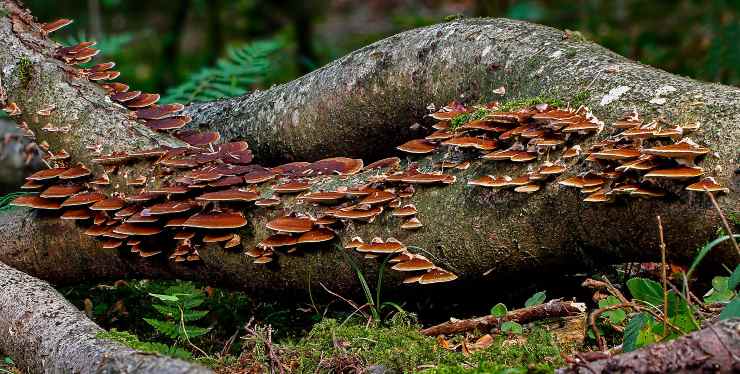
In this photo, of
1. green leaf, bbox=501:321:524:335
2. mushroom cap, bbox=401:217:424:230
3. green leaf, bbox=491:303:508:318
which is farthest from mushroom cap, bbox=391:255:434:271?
green leaf, bbox=501:321:524:335

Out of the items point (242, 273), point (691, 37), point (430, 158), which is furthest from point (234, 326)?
point (691, 37)

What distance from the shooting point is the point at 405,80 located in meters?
5.36

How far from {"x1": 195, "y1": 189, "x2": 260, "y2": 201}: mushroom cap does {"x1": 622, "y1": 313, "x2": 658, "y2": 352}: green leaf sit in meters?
2.21

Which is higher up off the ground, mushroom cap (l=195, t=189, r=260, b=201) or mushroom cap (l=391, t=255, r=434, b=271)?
mushroom cap (l=195, t=189, r=260, b=201)

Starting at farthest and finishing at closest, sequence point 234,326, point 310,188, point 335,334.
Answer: point 234,326
point 310,188
point 335,334

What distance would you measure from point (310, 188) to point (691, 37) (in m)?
14.1

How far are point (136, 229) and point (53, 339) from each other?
0.86m

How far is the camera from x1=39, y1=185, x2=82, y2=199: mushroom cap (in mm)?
4855

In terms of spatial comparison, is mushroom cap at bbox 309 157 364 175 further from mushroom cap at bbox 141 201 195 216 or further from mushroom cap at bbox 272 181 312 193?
mushroom cap at bbox 141 201 195 216

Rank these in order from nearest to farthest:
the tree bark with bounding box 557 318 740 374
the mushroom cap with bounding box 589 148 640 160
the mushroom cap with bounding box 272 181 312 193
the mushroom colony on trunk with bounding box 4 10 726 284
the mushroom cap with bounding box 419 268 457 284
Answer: the tree bark with bounding box 557 318 740 374
the mushroom cap with bounding box 589 148 640 160
the mushroom colony on trunk with bounding box 4 10 726 284
the mushroom cap with bounding box 419 268 457 284
the mushroom cap with bounding box 272 181 312 193

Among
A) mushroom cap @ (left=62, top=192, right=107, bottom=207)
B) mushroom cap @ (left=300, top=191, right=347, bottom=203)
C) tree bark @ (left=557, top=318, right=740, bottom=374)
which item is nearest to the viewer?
tree bark @ (left=557, top=318, right=740, bottom=374)

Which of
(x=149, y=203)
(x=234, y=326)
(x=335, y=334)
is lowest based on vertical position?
(x=234, y=326)

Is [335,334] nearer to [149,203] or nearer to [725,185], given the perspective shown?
[149,203]

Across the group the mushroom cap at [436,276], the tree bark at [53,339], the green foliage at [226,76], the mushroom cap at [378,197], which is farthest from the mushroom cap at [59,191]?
the green foliage at [226,76]
